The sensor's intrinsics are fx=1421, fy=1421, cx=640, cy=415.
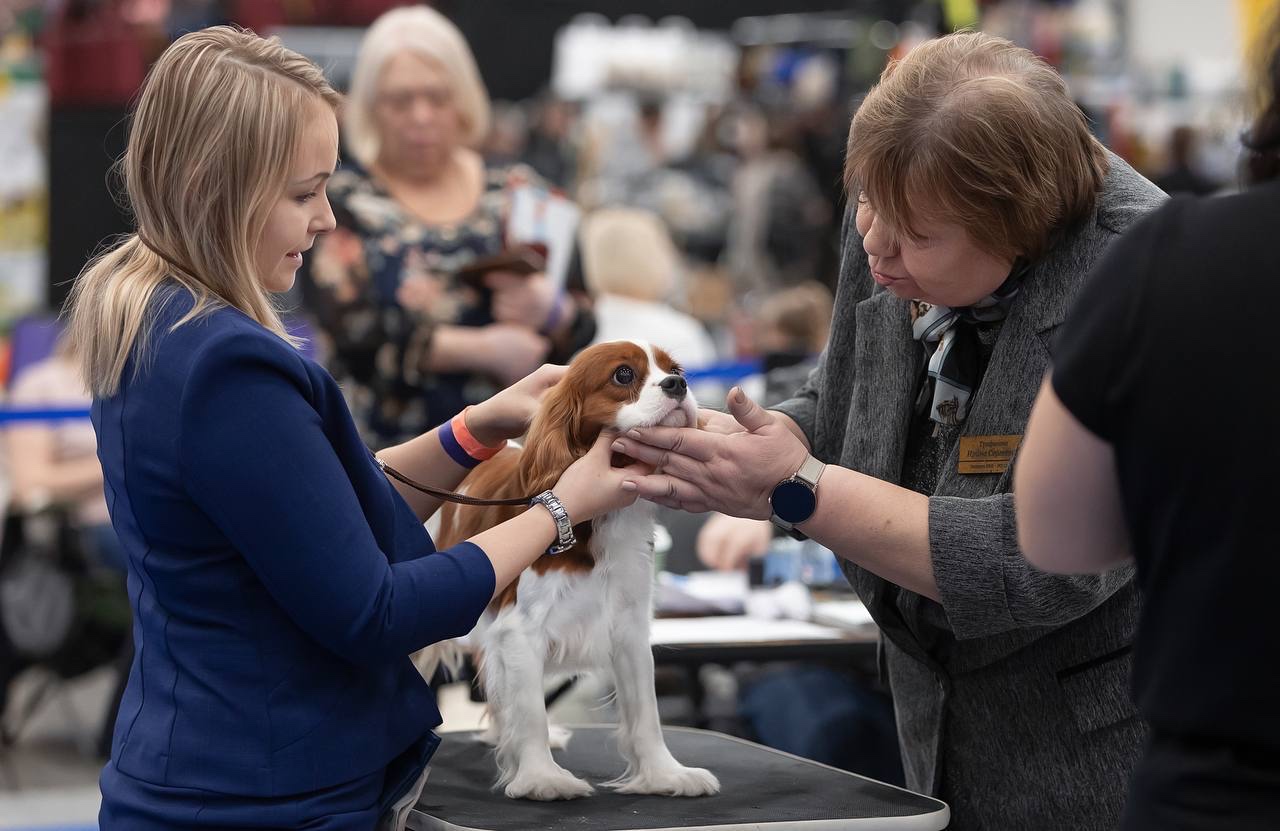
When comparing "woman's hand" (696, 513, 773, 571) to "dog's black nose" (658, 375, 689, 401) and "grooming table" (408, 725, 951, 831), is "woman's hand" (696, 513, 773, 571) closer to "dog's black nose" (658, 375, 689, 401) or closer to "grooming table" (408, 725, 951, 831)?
"grooming table" (408, 725, 951, 831)

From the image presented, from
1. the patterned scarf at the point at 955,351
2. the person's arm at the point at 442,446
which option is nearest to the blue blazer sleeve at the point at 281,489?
the person's arm at the point at 442,446

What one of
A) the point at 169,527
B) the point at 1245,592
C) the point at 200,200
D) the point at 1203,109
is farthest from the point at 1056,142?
the point at 1203,109

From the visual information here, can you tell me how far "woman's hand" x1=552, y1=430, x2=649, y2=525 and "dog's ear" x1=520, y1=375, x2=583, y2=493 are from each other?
0.05 metres

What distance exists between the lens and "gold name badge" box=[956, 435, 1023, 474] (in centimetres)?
182

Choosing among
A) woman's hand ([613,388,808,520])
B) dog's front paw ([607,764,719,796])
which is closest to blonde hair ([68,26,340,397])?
woman's hand ([613,388,808,520])

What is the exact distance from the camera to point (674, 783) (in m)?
1.89

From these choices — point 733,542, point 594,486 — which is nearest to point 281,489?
point 594,486

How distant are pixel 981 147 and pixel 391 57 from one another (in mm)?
2125

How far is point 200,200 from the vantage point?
1.59 metres

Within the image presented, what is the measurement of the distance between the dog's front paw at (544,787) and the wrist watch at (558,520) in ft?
1.01

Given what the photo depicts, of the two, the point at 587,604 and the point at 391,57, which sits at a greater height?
the point at 391,57

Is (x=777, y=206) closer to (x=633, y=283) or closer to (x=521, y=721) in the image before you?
(x=633, y=283)

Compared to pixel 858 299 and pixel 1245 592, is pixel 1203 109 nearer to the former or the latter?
pixel 858 299

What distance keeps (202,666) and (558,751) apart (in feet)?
2.50
